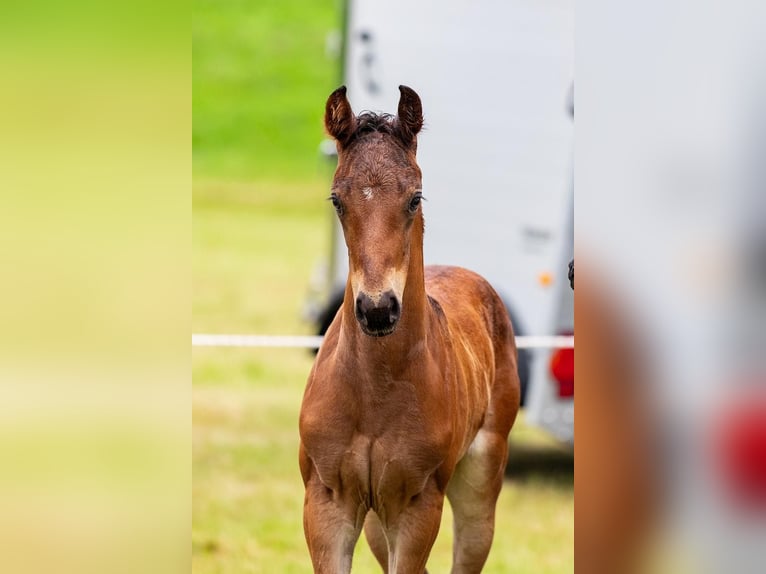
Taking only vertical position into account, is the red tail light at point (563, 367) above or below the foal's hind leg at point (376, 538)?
above

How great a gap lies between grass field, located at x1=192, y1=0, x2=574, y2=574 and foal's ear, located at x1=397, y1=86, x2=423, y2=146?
2917 mm

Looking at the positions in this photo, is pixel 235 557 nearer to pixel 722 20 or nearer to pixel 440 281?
pixel 440 281

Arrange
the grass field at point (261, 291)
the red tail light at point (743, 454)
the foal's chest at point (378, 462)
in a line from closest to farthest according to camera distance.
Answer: the red tail light at point (743, 454), the foal's chest at point (378, 462), the grass field at point (261, 291)

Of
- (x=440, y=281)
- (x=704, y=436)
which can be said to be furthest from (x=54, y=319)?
(x=440, y=281)

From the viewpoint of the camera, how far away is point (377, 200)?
11.2 feet

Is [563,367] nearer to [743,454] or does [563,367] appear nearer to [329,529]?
[329,529]

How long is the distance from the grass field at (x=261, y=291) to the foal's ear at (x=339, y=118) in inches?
115

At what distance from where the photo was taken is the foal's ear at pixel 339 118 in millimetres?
3598

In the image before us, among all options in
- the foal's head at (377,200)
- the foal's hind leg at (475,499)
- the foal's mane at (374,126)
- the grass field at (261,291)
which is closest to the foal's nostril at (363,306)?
the foal's head at (377,200)

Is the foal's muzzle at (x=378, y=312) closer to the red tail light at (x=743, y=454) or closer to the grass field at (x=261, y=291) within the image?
the red tail light at (x=743, y=454)

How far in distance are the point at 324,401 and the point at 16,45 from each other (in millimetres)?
1743

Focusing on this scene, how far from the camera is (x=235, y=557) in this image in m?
6.24

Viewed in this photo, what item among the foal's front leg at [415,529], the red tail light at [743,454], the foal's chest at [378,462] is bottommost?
the foal's front leg at [415,529]

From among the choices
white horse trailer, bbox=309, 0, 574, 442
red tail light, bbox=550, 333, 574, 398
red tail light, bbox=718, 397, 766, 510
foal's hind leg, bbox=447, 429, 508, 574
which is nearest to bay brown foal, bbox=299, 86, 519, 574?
foal's hind leg, bbox=447, 429, 508, 574
